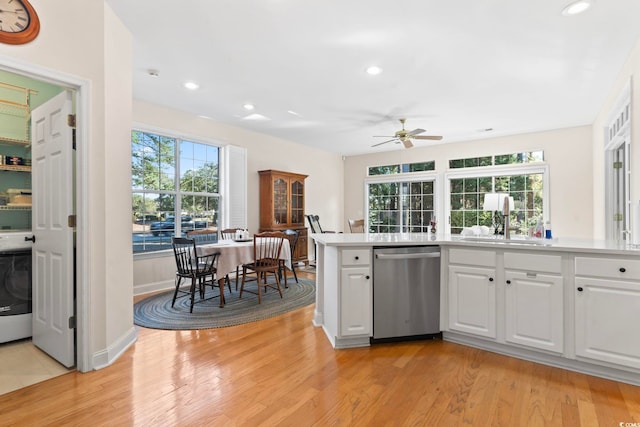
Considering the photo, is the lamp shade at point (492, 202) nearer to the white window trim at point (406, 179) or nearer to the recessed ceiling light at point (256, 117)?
the white window trim at point (406, 179)

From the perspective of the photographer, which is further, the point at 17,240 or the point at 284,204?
the point at 284,204

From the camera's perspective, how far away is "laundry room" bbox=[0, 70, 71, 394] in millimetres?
2443

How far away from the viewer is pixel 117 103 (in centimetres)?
266

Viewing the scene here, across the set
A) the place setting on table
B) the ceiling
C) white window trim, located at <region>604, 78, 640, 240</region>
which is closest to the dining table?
the place setting on table

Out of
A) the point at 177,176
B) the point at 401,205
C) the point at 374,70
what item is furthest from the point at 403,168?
the point at 177,176

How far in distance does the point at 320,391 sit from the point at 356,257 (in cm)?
107

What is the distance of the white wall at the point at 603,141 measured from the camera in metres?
2.96

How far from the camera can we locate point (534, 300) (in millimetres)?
2438

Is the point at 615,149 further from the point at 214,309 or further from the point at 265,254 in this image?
the point at 214,309

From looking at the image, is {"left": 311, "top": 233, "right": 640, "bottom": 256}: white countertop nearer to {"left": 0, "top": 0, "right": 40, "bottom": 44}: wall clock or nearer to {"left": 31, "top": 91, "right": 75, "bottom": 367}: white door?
{"left": 31, "top": 91, "right": 75, "bottom": 367}: white door

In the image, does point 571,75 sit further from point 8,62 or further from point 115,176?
point 8,62

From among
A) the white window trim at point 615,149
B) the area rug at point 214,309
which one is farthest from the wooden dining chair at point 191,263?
the white window trim at point 615,149

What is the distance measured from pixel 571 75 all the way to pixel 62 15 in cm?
485

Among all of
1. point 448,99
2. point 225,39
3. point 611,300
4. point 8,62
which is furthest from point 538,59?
point 8,62
